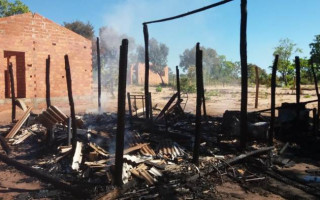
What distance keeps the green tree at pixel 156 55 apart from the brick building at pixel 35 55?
110ft

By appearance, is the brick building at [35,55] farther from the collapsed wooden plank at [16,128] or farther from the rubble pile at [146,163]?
the rubble pile at [146,163]

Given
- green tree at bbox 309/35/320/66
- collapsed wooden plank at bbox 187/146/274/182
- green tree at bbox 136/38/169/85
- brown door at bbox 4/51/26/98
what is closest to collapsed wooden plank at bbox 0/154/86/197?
collapsed wooden plank at bbox 187/146/274/182

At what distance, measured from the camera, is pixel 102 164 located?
6.13 meters

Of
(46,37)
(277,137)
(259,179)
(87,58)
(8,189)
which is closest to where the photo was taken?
(8,189)

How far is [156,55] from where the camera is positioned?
54375mm

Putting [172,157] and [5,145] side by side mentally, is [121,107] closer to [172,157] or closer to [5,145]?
[172,157]

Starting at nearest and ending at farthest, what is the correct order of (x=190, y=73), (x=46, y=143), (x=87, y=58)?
1. (x=46, y=143)
2. (x=87, y=58)
3. (x=190, y=73)

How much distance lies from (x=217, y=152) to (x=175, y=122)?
3897 mm

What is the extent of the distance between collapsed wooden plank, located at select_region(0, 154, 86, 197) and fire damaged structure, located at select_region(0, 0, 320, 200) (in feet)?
0.06

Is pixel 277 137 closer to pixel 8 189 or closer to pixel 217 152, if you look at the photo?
pixel 217 152

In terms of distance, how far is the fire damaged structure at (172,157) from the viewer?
5199 mm

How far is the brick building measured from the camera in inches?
565

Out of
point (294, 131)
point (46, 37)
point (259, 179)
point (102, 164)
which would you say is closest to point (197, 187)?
point (259, 179)

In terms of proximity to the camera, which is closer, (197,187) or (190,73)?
(197,187)
